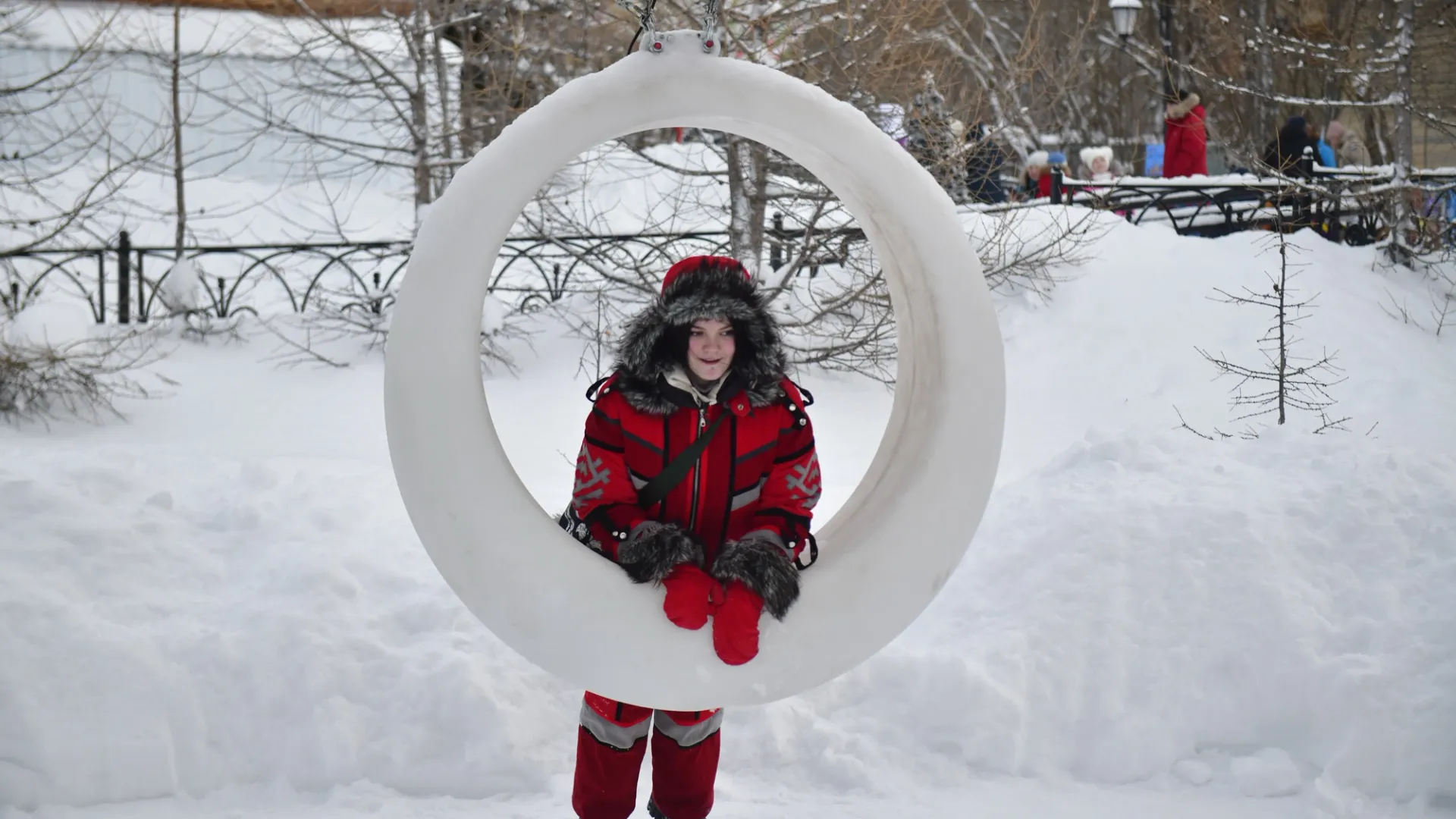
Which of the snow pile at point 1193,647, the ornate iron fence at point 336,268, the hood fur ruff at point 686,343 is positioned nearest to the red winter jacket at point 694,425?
the hood fur ruff at point 686,343

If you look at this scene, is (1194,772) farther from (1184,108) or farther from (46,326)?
(1184,108)

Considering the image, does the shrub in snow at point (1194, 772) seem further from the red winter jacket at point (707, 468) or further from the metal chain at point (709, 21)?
the metal chain at point (709, 21)

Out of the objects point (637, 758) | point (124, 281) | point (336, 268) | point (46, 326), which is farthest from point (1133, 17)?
point (637, 758)

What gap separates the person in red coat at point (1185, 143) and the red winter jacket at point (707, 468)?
9521 millimetres

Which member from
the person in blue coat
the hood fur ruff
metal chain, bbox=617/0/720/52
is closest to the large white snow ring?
metal chain, bbox=617/0/720/52

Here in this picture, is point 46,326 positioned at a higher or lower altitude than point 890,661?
higher

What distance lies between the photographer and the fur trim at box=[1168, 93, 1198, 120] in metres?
10.9

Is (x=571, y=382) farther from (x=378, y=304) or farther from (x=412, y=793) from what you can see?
(x=412, y=793)

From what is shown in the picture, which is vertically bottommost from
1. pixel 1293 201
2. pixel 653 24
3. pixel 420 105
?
→ pixel 653 24

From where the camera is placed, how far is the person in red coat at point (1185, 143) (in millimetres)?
11383

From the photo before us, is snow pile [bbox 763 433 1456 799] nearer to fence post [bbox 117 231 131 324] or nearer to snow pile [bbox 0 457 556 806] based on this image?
snow pile [bbox 0 457 556 806]

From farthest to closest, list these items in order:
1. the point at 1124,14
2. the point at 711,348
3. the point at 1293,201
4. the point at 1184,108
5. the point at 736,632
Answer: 1. the point at 1124,14
2. the point at 1184,108
3. the point at 1293,201
4. the point at 711,348
5. the point at 736,632

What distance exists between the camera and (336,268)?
1469 cm

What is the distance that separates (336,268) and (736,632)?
1319 centimetres
